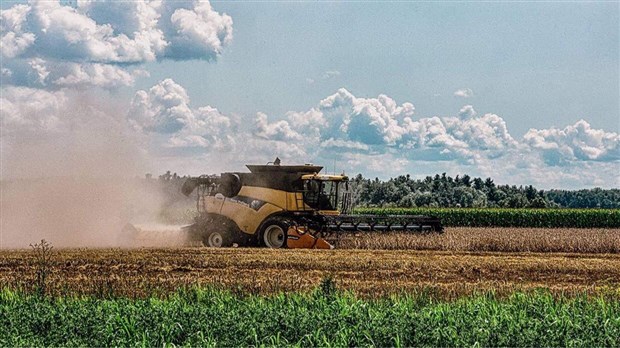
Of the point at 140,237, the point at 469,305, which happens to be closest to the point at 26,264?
the point at 140,237

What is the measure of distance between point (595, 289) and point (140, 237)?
1540 centimetres

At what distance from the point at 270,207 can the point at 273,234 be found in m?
0.83

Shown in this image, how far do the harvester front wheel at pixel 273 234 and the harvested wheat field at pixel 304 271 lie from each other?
1746mm

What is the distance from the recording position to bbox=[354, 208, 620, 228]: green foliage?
2103 inches

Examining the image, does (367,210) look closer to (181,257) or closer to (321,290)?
(181,257)

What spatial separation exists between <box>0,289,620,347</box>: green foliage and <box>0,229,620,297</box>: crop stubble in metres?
2.37

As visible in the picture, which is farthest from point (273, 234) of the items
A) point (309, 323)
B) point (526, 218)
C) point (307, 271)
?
point (526, 218)

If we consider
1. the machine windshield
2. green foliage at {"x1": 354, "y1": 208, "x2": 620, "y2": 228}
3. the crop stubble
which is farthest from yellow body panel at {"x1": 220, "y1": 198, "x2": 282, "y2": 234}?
green foliage at {"x1": 354, "y1": 208, "x2": 620, "y2": 228}

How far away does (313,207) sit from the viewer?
2553cm

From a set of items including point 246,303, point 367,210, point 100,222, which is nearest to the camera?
point 246,303

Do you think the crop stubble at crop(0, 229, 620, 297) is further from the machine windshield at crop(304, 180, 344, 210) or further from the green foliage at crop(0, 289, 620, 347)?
the machine windshield at crop(304, 180, 344, 210)

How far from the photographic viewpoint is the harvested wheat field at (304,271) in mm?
15492

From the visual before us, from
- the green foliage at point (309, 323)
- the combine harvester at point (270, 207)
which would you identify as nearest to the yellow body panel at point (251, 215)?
the combine harvester at point (270, 207)

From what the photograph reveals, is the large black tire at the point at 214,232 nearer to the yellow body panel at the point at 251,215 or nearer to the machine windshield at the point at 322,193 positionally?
the yellow body panel at the point at 251,215
